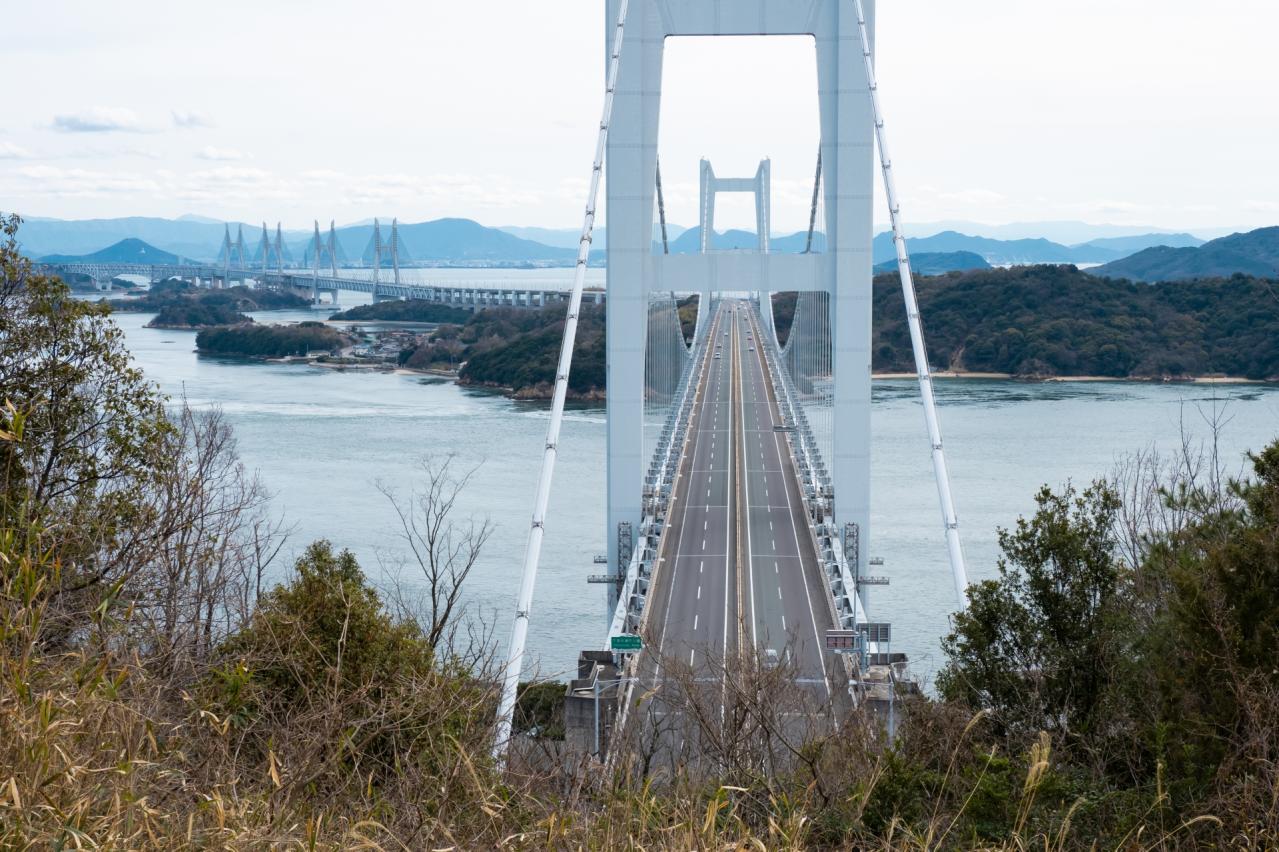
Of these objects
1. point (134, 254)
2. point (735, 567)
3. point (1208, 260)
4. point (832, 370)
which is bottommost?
point (735, 567)

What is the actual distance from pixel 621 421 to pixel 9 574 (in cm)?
1106

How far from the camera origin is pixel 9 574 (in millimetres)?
2920

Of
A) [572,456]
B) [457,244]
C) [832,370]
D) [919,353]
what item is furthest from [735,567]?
[457,244]

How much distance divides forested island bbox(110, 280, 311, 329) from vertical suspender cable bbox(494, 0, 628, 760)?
36.5 metres

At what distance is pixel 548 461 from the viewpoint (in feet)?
26.9

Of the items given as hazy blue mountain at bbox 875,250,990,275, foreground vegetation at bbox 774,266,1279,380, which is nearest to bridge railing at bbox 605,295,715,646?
foreground vegetation at bbox 774,266,1279,380

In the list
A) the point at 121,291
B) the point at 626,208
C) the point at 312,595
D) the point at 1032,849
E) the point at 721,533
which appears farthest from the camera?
the point at 121,291

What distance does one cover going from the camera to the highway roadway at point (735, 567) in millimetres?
9023

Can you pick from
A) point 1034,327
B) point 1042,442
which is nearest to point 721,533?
point 1042,442

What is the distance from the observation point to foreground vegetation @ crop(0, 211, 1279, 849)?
232 cm

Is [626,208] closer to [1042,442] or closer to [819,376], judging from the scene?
[819,376]

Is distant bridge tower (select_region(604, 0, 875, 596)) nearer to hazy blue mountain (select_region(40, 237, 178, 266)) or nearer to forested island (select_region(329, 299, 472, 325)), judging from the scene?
forested island (select_region(329, 299, 472, 325))

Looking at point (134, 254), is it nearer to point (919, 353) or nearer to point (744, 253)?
point (744, 253)

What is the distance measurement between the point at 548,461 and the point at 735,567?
7.10 meters
